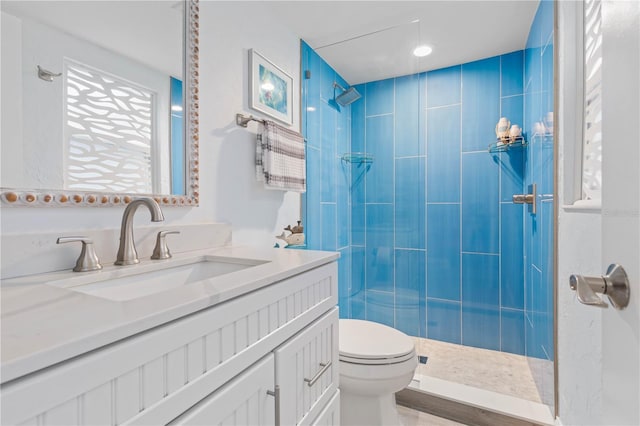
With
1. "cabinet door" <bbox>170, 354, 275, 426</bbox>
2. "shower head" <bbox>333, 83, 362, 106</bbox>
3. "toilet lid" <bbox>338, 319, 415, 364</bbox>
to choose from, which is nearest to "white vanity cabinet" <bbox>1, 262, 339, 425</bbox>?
"cabinet door" <bbox>170, 354, 275, 426</bbox>

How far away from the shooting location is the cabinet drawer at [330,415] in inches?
39.2

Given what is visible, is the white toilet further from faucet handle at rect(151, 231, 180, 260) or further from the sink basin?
faucet handle at rect(151, 231, 180, 260)

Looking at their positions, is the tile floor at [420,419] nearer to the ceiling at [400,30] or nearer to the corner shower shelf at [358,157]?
the corner shower shelf at [358,157]

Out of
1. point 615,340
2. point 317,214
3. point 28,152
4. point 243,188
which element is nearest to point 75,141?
point 28,152

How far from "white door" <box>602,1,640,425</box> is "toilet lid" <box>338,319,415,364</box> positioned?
95cm

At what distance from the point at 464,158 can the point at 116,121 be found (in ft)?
7.21

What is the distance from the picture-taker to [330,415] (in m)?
1.07

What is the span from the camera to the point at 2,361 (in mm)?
344

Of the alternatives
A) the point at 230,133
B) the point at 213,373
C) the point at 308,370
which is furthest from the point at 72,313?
the point at 230,133

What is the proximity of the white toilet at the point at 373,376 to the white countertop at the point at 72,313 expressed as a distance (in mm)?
804

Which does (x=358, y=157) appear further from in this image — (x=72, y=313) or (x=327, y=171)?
(x=72, y=313)

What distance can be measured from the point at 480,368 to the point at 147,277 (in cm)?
208

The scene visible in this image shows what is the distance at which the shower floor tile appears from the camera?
182 cm

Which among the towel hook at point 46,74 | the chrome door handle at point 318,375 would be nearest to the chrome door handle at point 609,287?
the chrome door handle at point 318,375
